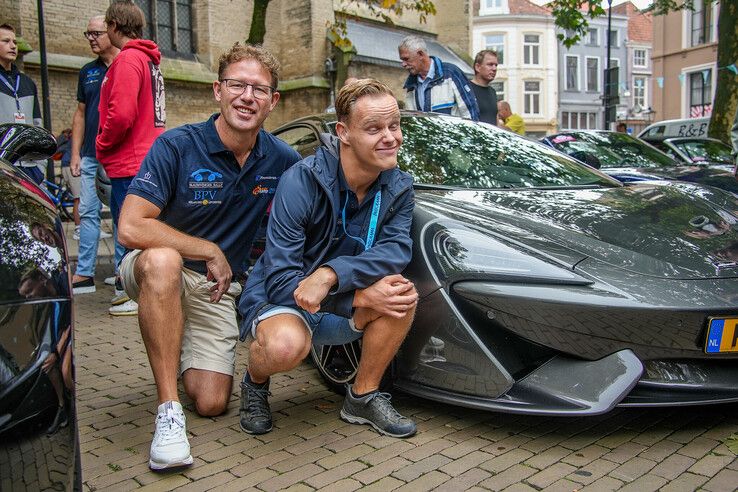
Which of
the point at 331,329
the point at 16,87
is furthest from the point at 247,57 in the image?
the point at 16,87

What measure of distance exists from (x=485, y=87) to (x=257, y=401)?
17.2 ft

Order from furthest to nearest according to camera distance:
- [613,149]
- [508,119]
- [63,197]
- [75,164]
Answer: [508,119], [63,197], [613,149], [75,164]

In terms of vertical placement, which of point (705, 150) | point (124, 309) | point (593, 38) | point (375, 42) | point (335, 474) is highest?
point (593, 38)

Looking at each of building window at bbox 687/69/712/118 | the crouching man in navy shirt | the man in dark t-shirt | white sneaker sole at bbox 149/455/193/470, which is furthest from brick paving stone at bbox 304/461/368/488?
building window at bbox 687/69/712/118

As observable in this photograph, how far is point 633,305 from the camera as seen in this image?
8.61 feet

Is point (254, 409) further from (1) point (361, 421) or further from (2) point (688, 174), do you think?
(2) point (688, 174)

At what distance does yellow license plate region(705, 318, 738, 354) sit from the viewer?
266cm

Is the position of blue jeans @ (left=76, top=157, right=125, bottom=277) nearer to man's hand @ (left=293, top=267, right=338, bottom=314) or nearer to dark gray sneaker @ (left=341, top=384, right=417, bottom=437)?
dark gray sneaker @ (left=341, top=384, right=417, bottom=437)

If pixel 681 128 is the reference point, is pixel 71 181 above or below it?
below

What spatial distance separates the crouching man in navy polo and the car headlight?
0.47 feet

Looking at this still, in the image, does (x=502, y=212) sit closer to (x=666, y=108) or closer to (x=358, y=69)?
(x=358, y=69)

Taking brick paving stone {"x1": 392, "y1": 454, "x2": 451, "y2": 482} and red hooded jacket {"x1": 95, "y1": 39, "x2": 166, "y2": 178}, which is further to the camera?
red hooded jacket {"x1": 95, "y1": 39, "x2": 166, "y2": 178}

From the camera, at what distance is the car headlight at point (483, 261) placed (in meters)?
2.76

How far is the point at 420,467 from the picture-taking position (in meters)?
2.68
